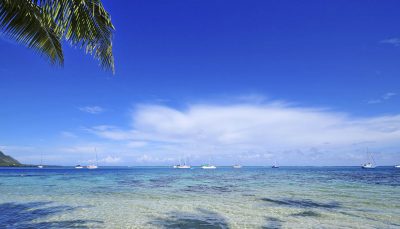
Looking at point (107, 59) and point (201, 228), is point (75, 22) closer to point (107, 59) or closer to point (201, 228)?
point (107, 59)

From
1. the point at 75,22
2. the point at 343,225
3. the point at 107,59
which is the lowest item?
the point at 343,225

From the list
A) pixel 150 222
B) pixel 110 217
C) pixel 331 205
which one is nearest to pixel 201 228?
pixel 150 222

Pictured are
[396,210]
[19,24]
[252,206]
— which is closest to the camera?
[19,24]

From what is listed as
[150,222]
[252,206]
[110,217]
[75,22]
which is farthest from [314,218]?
[75,22]

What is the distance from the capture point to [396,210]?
1781 centimetres

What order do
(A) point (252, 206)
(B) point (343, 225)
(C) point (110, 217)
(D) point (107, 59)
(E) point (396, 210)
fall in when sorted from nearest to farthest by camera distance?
(D) point (107, 59), (B) point (343, 225), (C) point (110, 217), (E) point (396, 210), (A) point (252, 206)

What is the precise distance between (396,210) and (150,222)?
1420 cm

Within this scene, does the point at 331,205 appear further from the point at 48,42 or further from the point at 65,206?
the point at 48,42

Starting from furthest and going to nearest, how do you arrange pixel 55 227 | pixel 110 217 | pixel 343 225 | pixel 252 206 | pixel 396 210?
pixel 252 206, pixel 396 210, pixel 110 217, pixel 343 225, pixel 55 227

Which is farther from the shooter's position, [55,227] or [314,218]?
[314,218]

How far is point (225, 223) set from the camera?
13906 millimetres

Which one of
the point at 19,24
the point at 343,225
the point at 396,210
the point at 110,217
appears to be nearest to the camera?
the point at 19,24

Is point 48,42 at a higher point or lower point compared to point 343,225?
higher

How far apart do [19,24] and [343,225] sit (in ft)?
47.1
